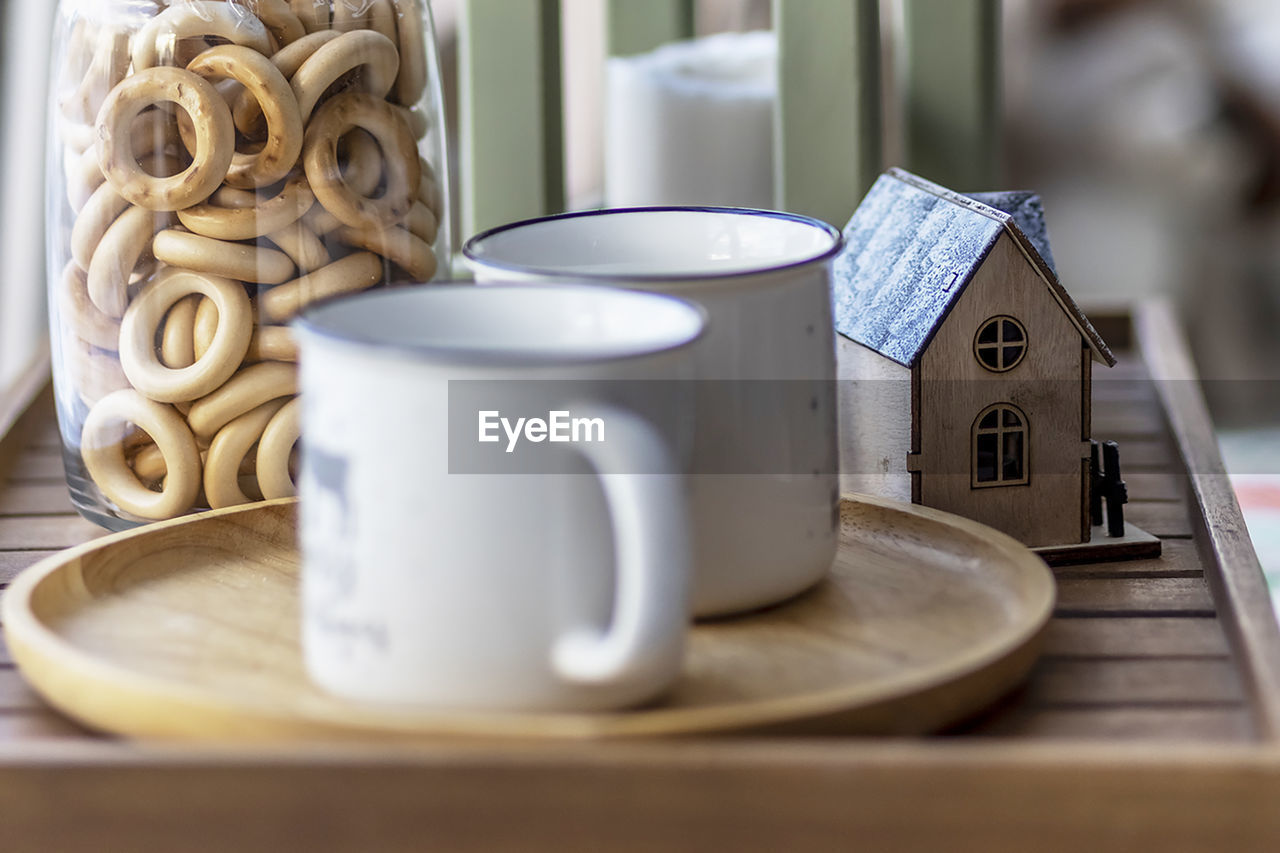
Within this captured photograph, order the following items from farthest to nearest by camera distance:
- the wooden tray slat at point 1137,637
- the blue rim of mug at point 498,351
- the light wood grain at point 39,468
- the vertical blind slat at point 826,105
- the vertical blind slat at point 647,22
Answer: the vertical blind slat at point 647,22 < the vertical blind slat at point 826,105 < the light wood grain at point 39,468 < the wooden tray slat at point 1137,637 < the blue rim of mug at point 498,351

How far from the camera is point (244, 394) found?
0.54 meters

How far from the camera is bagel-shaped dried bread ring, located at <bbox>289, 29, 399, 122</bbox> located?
52 centimetres

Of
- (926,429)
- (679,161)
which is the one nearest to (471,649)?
(926,429)

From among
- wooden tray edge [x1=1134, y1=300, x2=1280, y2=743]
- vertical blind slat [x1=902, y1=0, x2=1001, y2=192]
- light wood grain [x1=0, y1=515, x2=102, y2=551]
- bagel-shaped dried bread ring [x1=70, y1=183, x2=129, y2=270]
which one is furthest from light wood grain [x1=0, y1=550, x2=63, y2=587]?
vertical blind slat [x1=902, y1=0, x2=1001, y2=192]

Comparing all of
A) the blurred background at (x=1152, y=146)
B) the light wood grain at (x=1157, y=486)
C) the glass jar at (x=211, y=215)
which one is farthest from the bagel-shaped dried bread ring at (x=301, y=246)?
the blurred background at (x=1152, y=146)

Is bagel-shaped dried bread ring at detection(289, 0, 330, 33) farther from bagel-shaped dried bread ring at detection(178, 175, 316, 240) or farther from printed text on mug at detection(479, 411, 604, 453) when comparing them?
printed text on mug at detection(479, 411, 604, 453)

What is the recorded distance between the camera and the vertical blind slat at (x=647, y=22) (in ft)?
3.04

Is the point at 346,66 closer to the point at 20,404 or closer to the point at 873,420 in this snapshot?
the point at 873,420

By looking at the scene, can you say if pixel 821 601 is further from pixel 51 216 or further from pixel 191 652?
pixel 51 216

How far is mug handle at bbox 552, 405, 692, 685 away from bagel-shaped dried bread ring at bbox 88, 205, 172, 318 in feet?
0.86

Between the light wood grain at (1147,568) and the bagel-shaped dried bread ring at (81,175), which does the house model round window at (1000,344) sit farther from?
the bagel-shaped dried bread ring at (81,175)

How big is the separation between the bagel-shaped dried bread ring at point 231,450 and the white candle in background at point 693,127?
1.13 feet

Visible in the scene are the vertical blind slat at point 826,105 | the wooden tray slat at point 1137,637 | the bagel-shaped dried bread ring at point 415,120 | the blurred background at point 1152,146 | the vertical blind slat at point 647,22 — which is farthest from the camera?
the blurred background at point 1152,146

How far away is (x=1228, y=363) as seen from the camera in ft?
6.23
